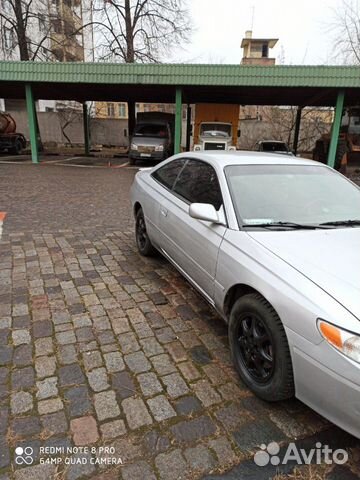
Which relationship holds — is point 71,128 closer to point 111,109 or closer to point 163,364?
point 111,109

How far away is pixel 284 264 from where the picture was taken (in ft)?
6.76

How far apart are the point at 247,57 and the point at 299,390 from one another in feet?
181

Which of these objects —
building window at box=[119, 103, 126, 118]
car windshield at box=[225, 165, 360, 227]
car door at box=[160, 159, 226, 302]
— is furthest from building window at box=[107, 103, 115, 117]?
car windshield at box=[225, 165, 360, 227]

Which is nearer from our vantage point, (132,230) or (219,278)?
(219,278)

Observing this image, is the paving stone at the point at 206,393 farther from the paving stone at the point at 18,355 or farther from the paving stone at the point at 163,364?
the paving stone at the point at 18,355

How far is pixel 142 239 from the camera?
184 inches

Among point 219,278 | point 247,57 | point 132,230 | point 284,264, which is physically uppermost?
point 247,57

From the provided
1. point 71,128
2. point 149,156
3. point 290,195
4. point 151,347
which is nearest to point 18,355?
point 151,347

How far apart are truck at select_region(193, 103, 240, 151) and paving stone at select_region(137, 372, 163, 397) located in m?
14.7

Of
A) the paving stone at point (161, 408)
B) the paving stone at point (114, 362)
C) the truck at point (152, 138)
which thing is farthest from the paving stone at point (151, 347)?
the truck at point (152, 138)

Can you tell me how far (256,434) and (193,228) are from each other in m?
1.65

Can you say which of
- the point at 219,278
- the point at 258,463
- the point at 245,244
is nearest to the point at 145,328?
the point at 219,278

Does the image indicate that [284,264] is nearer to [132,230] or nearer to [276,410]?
[276,410]

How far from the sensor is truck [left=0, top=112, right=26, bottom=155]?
1888 centimetres
